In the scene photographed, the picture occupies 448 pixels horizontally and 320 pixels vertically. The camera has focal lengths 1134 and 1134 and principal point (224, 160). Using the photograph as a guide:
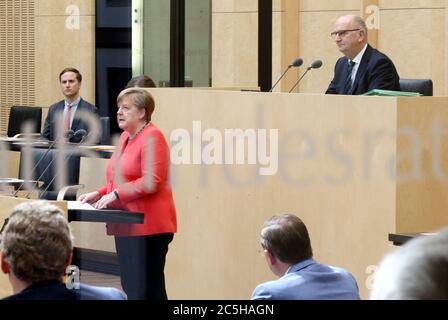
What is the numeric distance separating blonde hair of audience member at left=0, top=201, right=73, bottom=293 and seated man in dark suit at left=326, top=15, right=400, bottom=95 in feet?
11.8

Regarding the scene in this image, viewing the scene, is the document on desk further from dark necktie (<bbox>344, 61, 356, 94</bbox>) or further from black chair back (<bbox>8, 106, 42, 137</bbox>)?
black chair back (<bbox>8, 106, 42, 137</bbox>)

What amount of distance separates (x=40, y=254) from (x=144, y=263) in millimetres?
3511

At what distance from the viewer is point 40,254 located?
9.66ft

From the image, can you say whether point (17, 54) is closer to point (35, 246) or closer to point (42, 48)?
point (42, 48)

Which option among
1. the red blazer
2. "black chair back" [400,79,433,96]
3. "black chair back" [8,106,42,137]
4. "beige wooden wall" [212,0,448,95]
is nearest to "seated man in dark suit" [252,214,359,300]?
the red blazer

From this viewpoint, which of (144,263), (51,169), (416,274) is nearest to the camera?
(416,274)

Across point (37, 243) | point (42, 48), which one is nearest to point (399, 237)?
point (37, 243)

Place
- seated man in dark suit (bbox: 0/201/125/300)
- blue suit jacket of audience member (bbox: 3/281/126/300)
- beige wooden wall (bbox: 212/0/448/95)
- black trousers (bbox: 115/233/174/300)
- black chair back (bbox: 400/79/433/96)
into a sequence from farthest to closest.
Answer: beige wooden wall (bbox: 212/0/448/95) → black chair back (bbox: 400/79/433/96) → black trousers (bbox: 115/233/174/300) → seated man in dark suit (bbox: 0/201/125/300) → blue suit jacket of audience member (bbox: 3/281/126/300)

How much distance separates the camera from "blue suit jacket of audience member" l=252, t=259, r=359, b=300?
3.68 m

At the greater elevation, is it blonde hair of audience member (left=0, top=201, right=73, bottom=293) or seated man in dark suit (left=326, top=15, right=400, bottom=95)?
seated man in dark suit (left=326, top=15, right=400, bottom=95)

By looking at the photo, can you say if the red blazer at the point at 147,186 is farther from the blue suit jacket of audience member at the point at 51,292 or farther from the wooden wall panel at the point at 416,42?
the wooden wall panel at the point at 416,42

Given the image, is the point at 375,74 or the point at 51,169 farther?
the point at 51,169

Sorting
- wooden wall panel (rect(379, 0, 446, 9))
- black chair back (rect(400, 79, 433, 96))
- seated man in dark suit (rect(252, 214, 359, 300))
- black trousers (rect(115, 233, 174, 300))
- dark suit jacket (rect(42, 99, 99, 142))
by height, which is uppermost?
wooden wall panel (rect(379, 0, 446, 9))

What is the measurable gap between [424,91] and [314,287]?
3.89m
